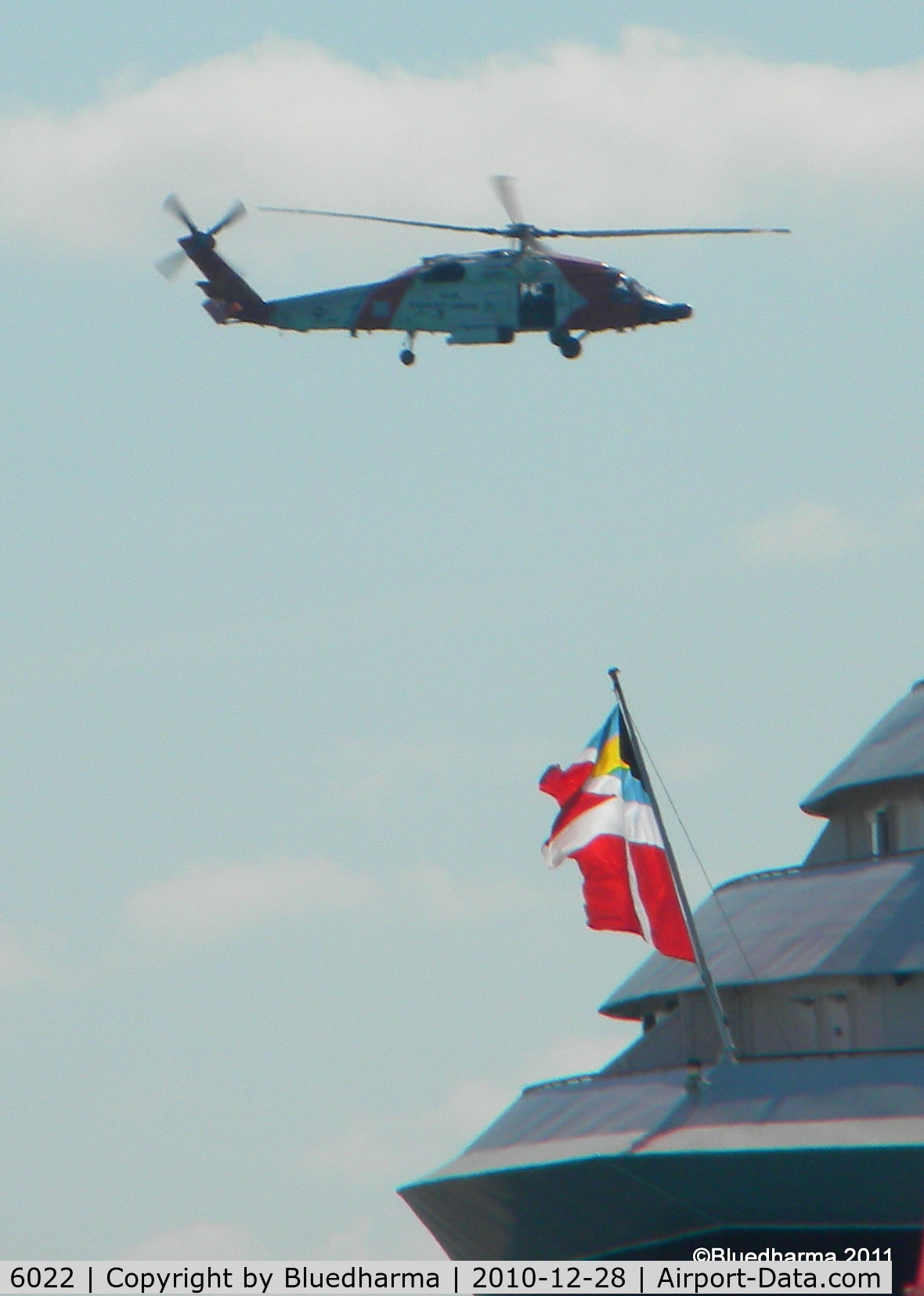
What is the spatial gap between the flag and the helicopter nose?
1812cm

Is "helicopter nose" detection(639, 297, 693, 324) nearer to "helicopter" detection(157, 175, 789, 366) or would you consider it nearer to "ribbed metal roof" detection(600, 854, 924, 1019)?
"helicopter" detection(157, 175, 789, 366)

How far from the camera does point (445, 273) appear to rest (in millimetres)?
53719

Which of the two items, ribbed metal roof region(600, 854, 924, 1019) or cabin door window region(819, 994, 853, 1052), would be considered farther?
cabin door window region(819, 994, 853, 1052)

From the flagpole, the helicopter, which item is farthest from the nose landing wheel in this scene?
the flagpole

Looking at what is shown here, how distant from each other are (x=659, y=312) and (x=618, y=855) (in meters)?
19.7

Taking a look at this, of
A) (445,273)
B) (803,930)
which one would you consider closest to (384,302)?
(445,273)

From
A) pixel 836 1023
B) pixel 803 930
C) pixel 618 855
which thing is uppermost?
pixel 803 930

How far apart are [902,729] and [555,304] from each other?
13272mm

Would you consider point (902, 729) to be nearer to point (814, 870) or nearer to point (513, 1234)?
point (814, 870)

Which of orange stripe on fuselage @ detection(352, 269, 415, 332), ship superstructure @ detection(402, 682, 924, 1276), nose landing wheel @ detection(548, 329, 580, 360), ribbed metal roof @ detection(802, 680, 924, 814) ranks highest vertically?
orange stripe on fuselage @ detection(352, 269, 415, 332)

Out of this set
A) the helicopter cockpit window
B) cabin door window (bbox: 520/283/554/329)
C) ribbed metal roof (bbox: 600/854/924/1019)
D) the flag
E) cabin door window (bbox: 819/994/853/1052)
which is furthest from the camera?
the helicopter cockpit window

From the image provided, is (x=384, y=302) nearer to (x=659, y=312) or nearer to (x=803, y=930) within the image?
(x=659, y=312)

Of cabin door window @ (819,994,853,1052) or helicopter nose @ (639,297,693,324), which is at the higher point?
helicopter nose @ (639,297,693,324)

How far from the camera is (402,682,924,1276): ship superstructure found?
3750 cm
